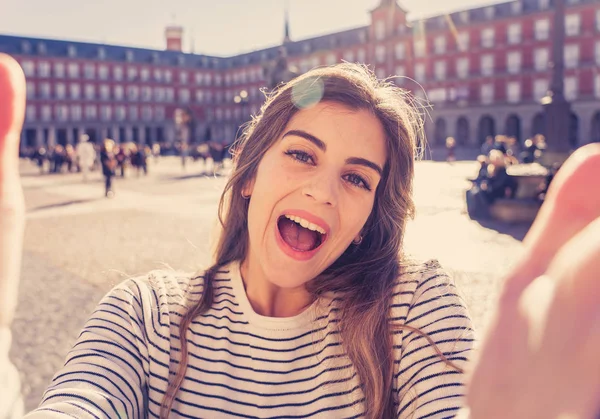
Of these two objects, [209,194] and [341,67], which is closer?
[341,67]

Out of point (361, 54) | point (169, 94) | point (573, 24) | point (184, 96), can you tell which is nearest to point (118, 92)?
point (169, 94)

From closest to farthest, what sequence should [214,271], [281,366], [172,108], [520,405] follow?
[520,405], [281,366], [214,271], [172,108]

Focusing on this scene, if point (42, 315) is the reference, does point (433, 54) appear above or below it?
above

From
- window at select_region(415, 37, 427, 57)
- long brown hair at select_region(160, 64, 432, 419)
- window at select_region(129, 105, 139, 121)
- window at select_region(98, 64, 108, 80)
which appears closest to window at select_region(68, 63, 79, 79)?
window at select_region(98, 64, 108, 80)

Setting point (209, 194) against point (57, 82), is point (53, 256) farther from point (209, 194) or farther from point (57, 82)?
point (57, 82)

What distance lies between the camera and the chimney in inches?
2958

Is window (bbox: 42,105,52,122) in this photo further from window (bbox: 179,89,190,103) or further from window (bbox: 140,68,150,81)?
window (bbox: 179,89,190,103)

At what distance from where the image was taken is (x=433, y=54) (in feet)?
149

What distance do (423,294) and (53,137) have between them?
201 ft

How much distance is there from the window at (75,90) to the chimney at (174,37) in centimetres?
2114

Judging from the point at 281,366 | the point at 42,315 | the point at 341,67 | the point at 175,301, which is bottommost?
the point at 42,315

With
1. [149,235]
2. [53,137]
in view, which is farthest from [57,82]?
[149,235]

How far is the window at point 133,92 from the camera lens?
6042 cm

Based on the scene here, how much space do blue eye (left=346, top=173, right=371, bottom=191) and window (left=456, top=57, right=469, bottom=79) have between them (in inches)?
1791
